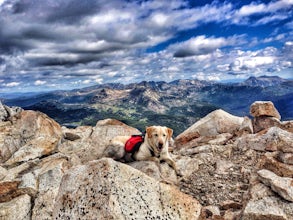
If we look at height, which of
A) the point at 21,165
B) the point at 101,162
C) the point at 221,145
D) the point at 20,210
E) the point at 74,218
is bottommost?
the point at 221,145

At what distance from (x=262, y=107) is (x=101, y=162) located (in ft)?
79.4

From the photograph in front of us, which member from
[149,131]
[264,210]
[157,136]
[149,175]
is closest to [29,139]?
[149,131]

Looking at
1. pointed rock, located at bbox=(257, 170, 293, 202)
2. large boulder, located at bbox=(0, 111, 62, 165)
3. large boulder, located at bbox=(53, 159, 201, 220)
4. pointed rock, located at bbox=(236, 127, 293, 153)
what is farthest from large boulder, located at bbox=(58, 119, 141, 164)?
A: pointed rock, located at bbox=(257, 170, 293, 202)

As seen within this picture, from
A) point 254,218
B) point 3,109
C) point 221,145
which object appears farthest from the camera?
point 3,109

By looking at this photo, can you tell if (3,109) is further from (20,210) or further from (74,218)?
(74,218)

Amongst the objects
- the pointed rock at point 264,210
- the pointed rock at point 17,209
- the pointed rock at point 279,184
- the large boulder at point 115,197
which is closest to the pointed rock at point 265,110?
the pointed rock at point 279,184

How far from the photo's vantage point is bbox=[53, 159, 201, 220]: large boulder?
7.36 m

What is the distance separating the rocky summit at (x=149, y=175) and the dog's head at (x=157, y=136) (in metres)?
1.29

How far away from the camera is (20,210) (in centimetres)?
1430

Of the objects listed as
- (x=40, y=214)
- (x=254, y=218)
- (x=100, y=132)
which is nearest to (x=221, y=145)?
(x=100, y=132)

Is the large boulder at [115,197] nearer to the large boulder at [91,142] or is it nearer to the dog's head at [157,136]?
the dog's head at [157,136]

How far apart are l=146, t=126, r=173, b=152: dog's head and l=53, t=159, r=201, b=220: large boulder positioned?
26.7 ft

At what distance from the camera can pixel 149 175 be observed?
15797mm

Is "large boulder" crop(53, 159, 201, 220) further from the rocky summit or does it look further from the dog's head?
the dog's head
